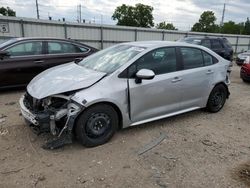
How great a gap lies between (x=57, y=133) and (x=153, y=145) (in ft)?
4.86

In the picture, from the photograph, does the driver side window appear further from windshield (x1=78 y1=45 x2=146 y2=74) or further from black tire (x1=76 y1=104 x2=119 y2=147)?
black tire (x1=76 y1=104 x2=119 y2=147)

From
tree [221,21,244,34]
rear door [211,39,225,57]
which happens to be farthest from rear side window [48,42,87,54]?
tree [221,21,244,34]

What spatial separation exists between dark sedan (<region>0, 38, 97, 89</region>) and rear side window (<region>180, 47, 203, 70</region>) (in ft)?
9.30

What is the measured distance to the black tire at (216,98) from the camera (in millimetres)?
5344

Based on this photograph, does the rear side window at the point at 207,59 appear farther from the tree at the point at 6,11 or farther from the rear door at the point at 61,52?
the tree at the point at 6,11

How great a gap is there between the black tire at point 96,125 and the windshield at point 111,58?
67cm

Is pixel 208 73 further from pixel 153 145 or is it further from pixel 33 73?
pixel 33 73

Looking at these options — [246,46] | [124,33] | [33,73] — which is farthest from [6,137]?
[246,46]

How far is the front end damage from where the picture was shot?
341 cm

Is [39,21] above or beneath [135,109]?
above

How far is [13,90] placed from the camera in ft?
22.6

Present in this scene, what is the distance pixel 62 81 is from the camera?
3.71 m

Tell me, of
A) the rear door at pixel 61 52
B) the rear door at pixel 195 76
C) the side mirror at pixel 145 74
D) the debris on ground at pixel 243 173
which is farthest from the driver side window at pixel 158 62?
the rear door at pixel 61 52

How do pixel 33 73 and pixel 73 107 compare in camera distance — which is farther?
pixel 33 73
